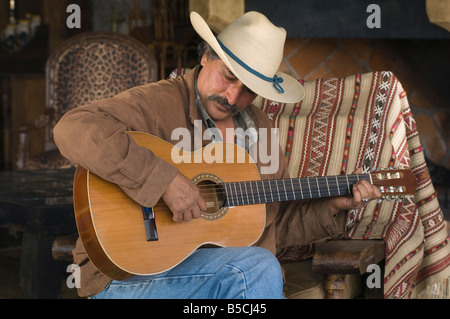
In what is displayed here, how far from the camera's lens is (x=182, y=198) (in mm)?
1738

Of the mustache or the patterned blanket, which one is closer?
the mustache

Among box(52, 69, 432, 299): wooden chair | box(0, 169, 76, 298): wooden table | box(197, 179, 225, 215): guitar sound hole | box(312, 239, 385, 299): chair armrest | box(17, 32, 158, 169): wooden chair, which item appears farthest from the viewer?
box(17, 32, 158, 169): wooden chair

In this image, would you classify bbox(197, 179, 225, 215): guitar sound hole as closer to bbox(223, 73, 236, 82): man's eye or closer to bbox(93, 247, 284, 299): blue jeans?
bbox(93, 247, 284, 299): blue jeans

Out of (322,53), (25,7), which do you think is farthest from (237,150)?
(25,7)

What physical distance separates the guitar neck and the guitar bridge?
0.88ft

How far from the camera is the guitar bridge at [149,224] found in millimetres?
1735

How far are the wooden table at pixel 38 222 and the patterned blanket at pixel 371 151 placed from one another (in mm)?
835

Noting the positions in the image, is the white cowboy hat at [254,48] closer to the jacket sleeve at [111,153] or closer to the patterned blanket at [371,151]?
the jacket sleeve at [111,153]

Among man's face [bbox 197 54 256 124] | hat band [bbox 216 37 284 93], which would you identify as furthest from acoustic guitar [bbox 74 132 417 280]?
hat band [bbox 216 37 284 93]

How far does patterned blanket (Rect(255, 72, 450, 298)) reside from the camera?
2449mm

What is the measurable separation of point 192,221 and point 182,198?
12 centimetres

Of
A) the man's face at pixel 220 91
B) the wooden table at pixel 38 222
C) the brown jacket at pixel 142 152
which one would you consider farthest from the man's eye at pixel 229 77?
the wooden table at pixel 38 222

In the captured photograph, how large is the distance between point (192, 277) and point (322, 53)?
2.50 m

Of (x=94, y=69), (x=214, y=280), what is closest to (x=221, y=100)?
(x=214, y=280)
